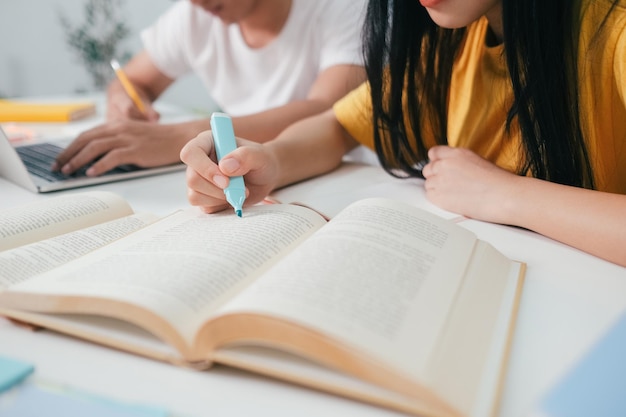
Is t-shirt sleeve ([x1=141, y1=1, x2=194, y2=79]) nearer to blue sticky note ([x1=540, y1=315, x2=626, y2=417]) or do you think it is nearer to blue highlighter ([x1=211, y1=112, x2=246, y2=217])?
blue highlighter ([x1=211, y1=112, x2=246, y2=217])

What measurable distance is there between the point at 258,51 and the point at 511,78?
0.79 meters

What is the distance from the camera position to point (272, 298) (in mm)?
374

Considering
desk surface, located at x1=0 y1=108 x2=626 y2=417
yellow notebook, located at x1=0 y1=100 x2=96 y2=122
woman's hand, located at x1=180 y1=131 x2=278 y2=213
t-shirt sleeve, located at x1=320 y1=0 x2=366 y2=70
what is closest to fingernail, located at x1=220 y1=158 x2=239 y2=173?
woman's hand, located at x1=180 y1=131 x2=278 y2=213

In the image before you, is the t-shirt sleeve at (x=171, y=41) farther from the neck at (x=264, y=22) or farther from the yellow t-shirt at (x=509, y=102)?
the yellow t-shirt at (x=509, y=102)

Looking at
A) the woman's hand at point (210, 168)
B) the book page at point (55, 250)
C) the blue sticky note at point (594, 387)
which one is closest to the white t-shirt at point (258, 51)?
the woman's hand at point (210, 168)

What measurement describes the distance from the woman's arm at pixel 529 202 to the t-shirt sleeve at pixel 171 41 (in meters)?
0.90

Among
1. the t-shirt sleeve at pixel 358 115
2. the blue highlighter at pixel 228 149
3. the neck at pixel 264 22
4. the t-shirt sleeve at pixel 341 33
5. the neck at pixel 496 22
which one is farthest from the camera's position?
the neck at pixel 264 22

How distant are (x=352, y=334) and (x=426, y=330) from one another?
5 centimetres

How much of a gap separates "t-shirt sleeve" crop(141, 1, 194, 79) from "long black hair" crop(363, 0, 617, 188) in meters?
0.73

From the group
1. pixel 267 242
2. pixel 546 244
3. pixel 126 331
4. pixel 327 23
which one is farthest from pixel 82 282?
pixel 327 23

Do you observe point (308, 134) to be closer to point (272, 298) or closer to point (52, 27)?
point (272, 298)

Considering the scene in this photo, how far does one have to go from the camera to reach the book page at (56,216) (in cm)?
58

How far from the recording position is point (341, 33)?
50.8 inches

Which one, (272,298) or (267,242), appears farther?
(267,242)
